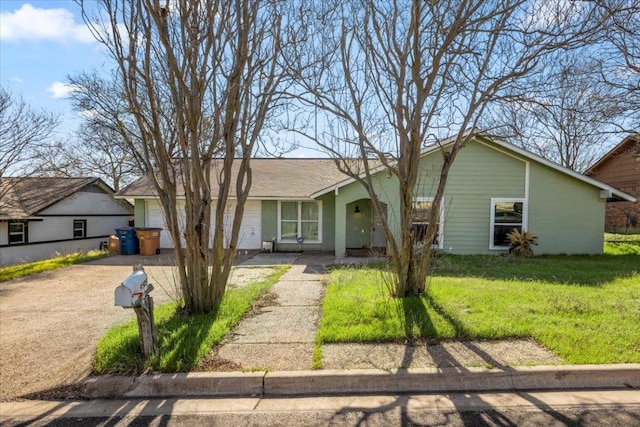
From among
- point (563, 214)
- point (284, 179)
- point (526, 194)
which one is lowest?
point (563, 214)

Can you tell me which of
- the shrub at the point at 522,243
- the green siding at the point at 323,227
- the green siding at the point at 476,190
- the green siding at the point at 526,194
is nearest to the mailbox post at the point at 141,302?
the green siding at the point at 526,194

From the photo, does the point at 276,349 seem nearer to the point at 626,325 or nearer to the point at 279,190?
the point at 626,325

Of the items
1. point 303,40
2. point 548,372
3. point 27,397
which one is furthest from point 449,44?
point 27,397

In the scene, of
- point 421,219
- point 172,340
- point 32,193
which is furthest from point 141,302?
point 32,193

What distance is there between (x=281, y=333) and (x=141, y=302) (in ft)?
6.12

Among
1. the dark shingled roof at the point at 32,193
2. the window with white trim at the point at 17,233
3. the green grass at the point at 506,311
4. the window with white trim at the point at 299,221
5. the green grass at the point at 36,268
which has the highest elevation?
the dark shingled roof at the point at 32,193

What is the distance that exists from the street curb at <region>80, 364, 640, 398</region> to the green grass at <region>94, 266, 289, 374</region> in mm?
173

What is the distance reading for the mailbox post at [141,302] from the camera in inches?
141

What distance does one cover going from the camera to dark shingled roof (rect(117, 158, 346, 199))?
1509 cm

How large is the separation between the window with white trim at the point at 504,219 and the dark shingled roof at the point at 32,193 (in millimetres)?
Result: 20828

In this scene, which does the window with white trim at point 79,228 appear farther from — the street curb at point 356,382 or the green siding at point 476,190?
the street curb at point 356,382

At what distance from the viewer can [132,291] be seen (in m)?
3.63

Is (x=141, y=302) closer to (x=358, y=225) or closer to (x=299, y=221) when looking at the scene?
(x=299, y=221)

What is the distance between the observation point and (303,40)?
6301 millimetres
